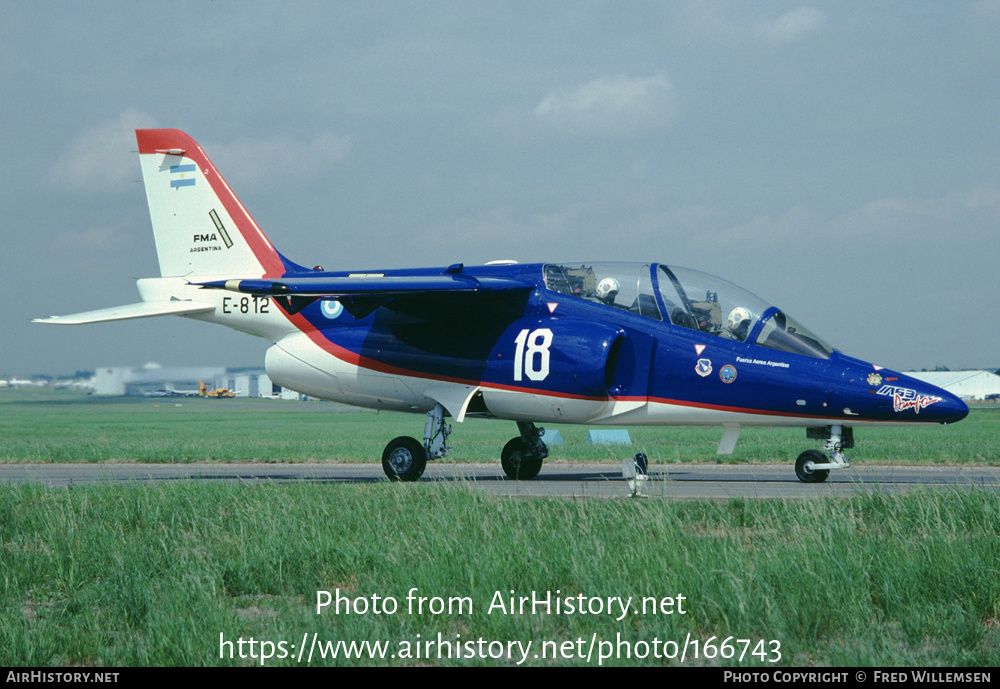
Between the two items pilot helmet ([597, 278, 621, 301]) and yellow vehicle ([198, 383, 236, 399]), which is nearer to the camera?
pilot helmet ([597, 278, 621, 301])

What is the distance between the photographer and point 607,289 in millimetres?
14078

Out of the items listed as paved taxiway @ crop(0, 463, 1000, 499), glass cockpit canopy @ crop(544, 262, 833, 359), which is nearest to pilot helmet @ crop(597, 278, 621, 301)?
glass cockpit canopy @ crop(544, 262, 833, 359)

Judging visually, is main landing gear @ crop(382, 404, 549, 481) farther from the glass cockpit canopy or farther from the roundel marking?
the glass cockpit canopy

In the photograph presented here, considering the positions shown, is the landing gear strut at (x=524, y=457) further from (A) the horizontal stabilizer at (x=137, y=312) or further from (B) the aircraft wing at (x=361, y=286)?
(A) the horizontal stabilizer at (x=137, y=312)

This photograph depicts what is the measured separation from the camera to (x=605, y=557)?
6352 millimetres

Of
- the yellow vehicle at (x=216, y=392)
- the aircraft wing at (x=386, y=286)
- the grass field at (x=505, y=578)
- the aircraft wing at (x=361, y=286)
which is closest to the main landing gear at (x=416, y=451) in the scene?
the aircraft wing at (x=386, y=286)

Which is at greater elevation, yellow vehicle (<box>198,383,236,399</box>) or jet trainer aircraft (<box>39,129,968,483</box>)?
jet trainer aircraft (<box>39,129,968,483</box>)

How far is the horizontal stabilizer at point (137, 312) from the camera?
53.7 ft

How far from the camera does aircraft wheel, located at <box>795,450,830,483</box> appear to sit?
1391 centimetres

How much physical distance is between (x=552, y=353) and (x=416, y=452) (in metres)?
2.93

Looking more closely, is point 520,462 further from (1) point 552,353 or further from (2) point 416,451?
(1) point 552,353

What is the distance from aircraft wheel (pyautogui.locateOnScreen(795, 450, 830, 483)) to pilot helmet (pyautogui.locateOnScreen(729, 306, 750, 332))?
246 centimetres

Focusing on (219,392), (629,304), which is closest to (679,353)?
(629,304)

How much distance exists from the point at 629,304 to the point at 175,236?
9.77 meters
